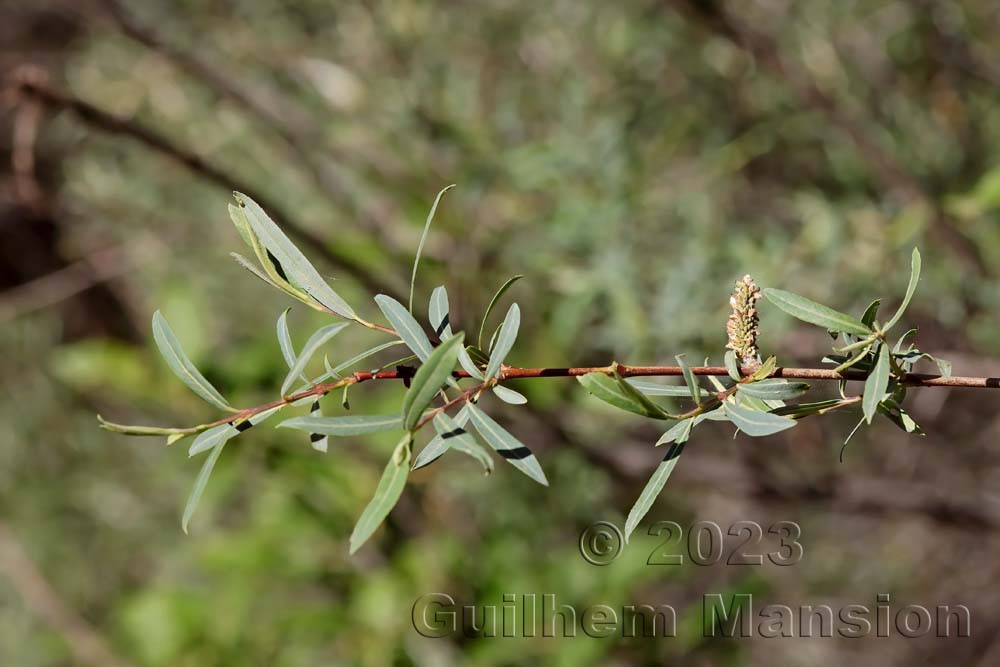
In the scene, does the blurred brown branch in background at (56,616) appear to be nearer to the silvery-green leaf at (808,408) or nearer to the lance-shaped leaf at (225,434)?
the lance-shaped leaf at (225,434)

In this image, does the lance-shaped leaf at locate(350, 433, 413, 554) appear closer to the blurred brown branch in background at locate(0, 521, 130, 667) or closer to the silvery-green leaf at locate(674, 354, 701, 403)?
the silvery-green leaf at locate(674, 354, 701, 403)

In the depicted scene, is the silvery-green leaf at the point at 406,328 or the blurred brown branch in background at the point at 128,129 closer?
the silvery-green leaf at the point at 406,328

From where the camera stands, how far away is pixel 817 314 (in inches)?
22.7

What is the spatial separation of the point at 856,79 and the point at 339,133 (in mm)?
1146

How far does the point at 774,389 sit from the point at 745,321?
0.05m

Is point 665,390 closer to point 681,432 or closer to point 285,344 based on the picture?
point 681,432

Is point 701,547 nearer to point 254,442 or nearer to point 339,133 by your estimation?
point 254,442

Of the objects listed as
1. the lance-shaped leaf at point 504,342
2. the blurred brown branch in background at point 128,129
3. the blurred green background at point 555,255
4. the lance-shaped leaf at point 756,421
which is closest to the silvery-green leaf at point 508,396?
the lance-shaped leaf at point 504,342

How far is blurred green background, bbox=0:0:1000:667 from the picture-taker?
1557mm

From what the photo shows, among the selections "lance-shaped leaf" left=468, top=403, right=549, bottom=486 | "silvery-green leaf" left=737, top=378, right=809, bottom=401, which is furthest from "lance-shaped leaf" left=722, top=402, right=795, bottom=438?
"lance-shaped leaf" left=468, top=403, right=549, bottom=486

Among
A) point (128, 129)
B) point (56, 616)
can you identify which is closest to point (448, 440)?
point (128, 129)

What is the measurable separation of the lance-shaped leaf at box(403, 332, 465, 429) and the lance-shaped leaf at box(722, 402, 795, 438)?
180mm

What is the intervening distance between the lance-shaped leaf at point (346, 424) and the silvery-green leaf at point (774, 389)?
9.1 inches

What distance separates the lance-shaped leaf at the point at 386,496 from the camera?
519 mm
